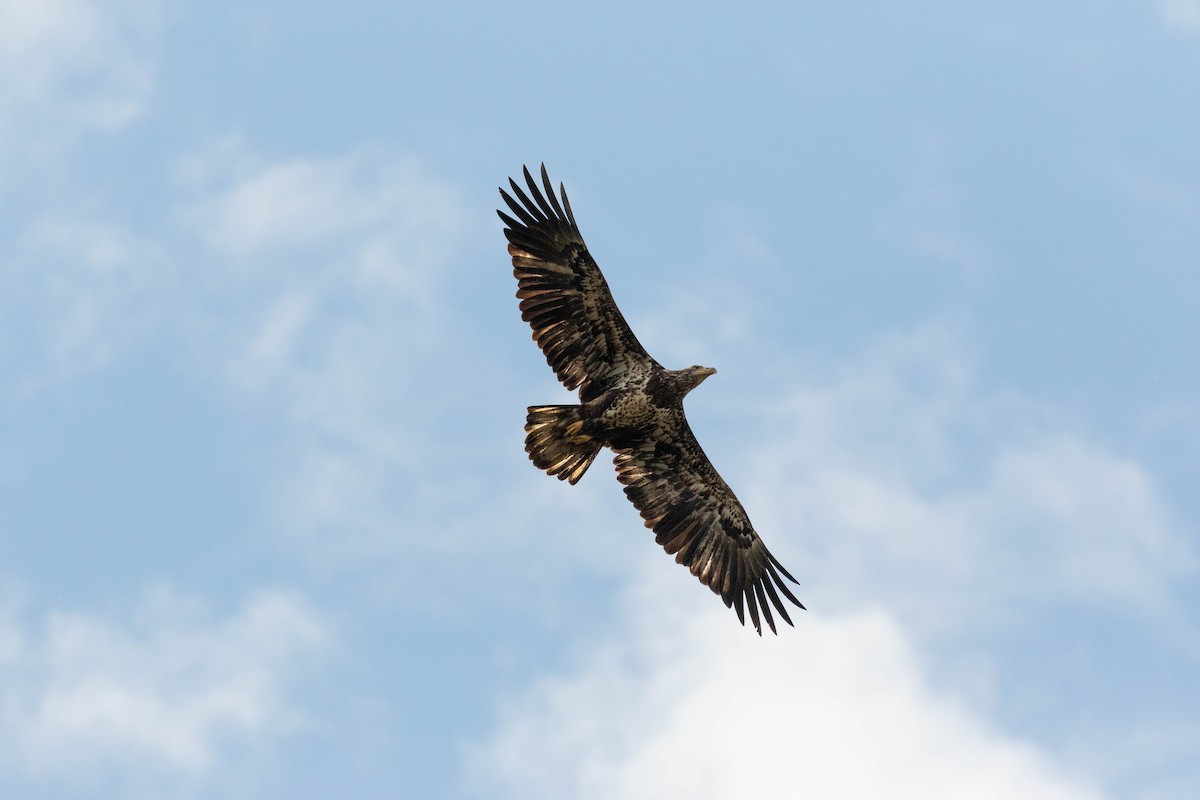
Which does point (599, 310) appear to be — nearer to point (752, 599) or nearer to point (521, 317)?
point (521, 317)

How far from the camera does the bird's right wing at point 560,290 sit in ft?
57.6

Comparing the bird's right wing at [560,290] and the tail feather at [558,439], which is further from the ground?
the bird's right wing at [560,290]

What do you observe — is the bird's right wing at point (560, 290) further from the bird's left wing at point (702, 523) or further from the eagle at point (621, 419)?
the bird's left wing at point (702, 523)

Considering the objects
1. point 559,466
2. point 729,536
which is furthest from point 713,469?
point 559,466

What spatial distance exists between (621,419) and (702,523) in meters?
2.07

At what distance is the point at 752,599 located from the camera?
19.3 meters

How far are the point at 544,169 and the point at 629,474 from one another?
4.07 m

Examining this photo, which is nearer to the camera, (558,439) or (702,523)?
(558,439)

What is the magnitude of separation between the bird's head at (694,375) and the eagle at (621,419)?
12 millimetres

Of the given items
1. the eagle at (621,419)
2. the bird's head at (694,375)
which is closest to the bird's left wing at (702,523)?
the eagle at (621,419)

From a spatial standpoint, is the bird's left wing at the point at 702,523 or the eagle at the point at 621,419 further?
the bird's left wing at the point at 702,523

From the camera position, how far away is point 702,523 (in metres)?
19.4

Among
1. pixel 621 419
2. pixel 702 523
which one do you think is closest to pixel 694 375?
pixel 621 419

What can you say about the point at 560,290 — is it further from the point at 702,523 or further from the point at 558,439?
the point at 702,523
